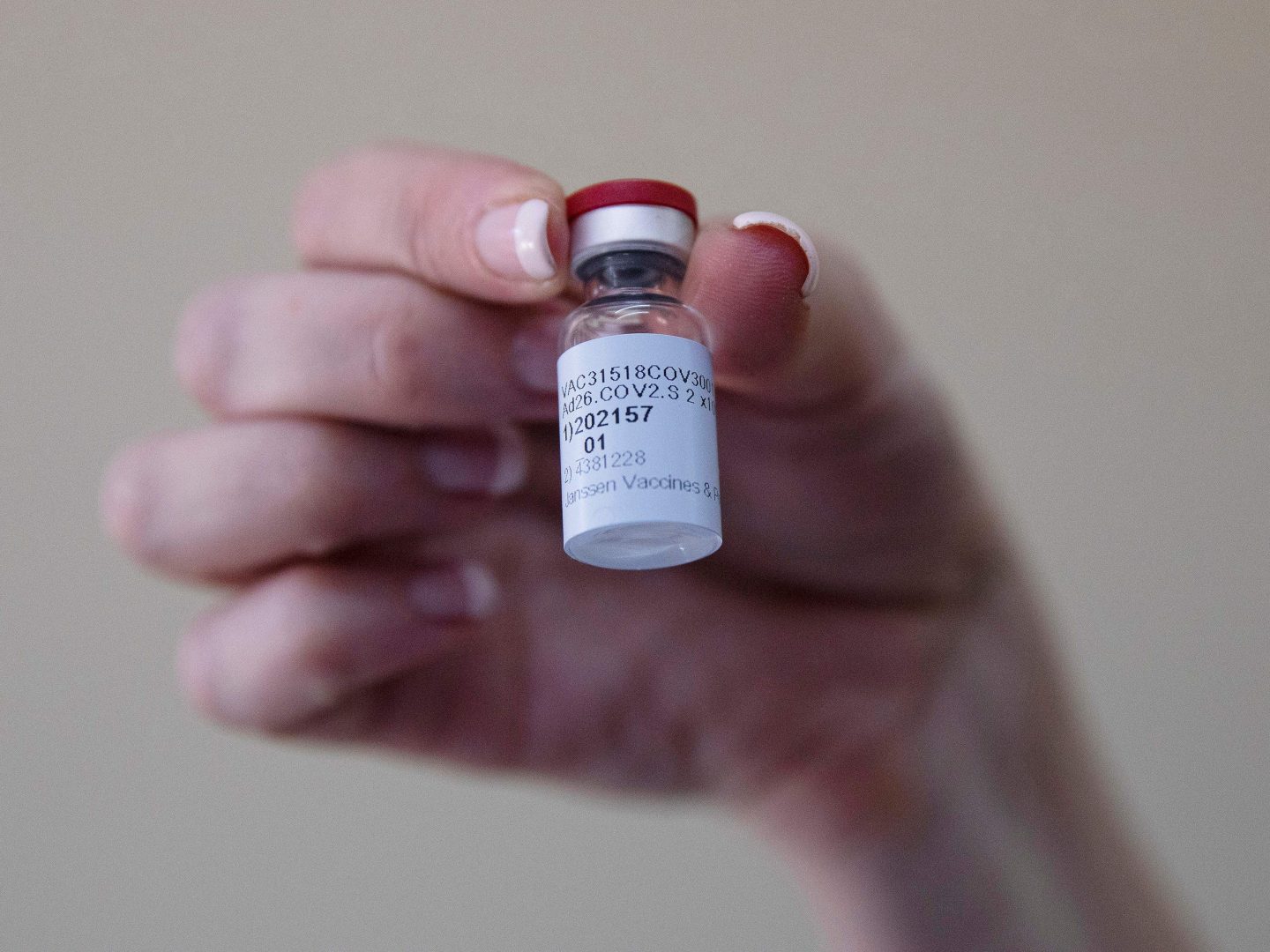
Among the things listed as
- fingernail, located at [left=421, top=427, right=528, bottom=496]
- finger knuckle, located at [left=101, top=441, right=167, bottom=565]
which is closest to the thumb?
fingernail, located at [left=421, top=427, right=528, bottom=496]

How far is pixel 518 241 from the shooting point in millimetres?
817

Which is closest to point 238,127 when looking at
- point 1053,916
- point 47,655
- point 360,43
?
point 360,43

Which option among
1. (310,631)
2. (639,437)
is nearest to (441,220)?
(639,437)

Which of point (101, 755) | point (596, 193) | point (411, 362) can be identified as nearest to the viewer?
point (596, 193)

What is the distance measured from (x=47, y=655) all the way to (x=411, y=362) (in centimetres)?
116

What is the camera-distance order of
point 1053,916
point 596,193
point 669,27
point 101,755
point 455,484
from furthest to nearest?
point 669,27 → point 101,755 → point 1053,916 → point 455,484 → point 596,193

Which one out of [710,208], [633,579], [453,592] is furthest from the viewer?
[710,208]

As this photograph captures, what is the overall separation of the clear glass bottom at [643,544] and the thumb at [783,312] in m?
0.13

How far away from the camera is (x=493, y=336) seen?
992mm

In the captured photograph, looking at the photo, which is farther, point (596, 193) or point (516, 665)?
point (516, 665)

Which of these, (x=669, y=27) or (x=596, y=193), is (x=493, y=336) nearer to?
(x=596, y=193)

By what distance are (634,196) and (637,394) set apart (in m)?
0.15

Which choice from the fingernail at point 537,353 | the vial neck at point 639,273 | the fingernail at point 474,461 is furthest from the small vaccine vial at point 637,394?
the fingernail at point 474,461

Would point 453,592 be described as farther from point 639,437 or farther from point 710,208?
point 710,208
